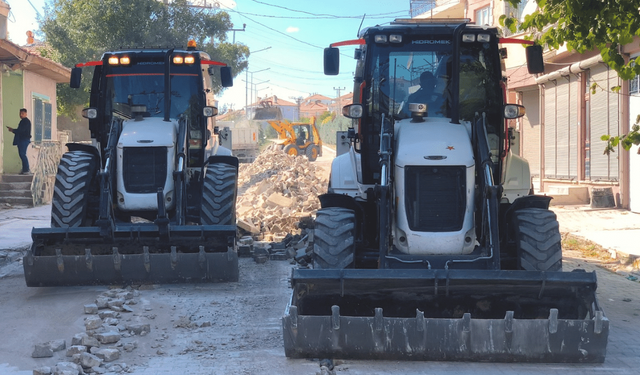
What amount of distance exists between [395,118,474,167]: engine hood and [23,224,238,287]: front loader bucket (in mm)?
2843

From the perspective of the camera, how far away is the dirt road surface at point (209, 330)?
5.58 meters

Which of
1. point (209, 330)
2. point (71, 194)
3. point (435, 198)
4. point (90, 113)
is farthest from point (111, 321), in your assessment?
point (90, 113)

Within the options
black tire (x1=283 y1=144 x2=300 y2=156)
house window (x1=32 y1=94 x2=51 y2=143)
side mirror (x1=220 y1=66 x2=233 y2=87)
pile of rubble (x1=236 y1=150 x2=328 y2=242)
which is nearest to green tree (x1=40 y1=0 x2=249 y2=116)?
house window (x1=32 y1=94 x2=51 y2=143)

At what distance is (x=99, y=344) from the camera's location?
20.2 feet

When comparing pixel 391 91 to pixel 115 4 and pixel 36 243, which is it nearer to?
pixel 36 243

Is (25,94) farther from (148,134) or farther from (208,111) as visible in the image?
(148,134)

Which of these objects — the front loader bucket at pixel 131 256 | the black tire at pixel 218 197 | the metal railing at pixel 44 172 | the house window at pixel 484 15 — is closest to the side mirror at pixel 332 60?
the front loader bucket at pixel 131 256

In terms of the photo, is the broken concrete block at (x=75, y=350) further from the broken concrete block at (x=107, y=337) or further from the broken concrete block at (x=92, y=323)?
the broken concrete block at (x=92, y=323)

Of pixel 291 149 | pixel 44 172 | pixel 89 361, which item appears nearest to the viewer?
pixel 89 361

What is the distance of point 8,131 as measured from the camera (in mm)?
19969

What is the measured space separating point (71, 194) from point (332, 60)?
12.9ft

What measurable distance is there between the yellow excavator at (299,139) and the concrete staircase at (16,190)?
25204 mm

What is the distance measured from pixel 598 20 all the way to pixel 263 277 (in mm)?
5138

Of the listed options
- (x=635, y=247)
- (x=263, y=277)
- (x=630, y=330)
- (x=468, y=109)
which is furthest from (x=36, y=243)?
(x=635, y=247)
